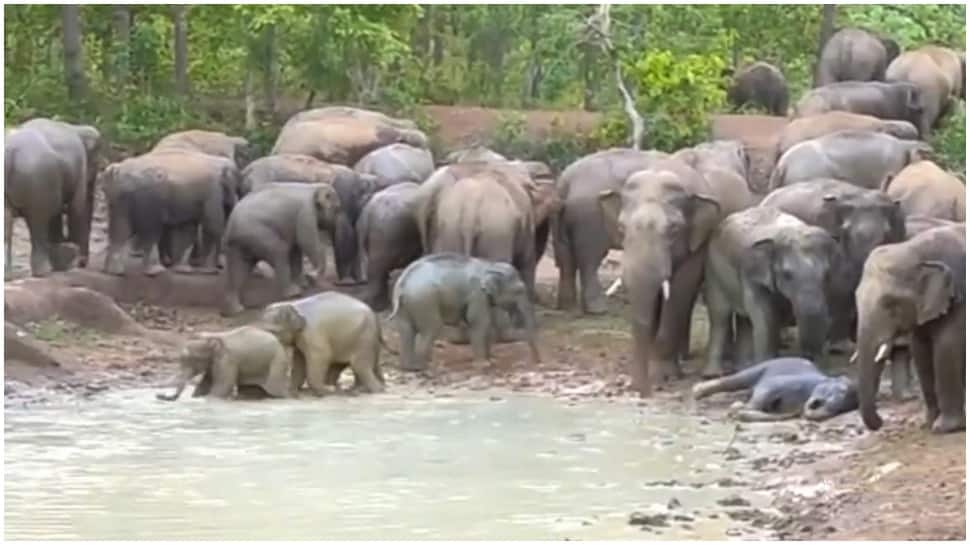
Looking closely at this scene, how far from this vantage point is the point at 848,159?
18.8 m

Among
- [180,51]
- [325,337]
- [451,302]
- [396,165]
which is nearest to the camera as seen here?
[325,337]

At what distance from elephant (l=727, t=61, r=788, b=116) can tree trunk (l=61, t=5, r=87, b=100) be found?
29.2 ft

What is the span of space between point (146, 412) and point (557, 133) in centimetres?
1288

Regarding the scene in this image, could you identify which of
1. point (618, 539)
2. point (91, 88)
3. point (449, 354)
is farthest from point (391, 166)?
point (618, 539)

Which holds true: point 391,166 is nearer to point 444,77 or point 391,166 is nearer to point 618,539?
point 444,77

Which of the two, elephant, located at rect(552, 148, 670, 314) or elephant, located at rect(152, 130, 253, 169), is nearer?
elephant, located at rect(552, 148, 670, 314)

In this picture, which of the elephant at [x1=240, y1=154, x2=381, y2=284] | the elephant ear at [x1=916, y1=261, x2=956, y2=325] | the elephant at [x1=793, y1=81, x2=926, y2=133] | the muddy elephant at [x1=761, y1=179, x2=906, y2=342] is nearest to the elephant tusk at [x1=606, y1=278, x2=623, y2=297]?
the elephant at [x1=240, y1=154, x2=381, y2=284]

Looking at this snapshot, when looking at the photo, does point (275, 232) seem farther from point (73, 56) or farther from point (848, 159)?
point (73, 56)

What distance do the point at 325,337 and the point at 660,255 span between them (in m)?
2.02

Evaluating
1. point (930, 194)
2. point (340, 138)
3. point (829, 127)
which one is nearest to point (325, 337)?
point (930, 194)

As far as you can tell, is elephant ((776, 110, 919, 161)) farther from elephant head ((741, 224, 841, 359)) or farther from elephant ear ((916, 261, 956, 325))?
elephant ear ((916, 261, 956, 325))

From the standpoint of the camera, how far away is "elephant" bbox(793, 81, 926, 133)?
994 inches

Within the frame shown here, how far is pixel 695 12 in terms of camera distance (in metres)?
26.7

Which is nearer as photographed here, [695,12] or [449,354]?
[449,354]
